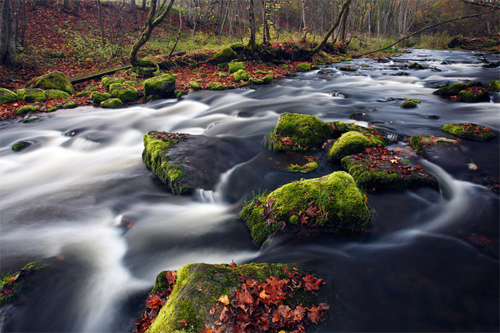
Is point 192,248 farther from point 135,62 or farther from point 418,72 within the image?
point 418,72

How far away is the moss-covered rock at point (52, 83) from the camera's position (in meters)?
14.3

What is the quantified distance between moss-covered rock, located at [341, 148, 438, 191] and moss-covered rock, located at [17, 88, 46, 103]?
48.5 ft

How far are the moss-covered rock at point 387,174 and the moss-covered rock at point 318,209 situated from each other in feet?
3.14

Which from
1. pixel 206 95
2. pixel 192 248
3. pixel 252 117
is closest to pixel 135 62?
pixel 206 95

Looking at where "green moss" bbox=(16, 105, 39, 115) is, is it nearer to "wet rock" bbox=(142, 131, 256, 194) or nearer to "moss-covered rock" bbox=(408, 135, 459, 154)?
"wet rock" bbox=(142, 131, 256, 194)

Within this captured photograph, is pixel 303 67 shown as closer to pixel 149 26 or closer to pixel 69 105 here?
pixel 149 26

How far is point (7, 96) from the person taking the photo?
1316cm

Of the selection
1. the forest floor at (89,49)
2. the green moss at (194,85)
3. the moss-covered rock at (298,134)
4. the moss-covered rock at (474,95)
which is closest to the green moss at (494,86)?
the moss-covered rock at (474,95)

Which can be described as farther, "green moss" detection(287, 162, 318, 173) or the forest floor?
the forest floor

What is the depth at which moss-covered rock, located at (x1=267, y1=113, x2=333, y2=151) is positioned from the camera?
22.4 ft

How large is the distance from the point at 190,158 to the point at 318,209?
3464mm

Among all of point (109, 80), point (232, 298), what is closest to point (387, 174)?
point (232, 298)

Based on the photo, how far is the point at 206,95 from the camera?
14.2 meters

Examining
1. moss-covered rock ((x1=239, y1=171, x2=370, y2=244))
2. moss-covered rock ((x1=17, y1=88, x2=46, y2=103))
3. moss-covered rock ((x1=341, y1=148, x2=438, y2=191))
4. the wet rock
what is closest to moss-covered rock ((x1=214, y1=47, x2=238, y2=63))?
moss-covered rock ((x1=17, y1=88, x2=46, y2=103))
